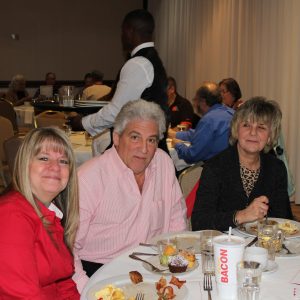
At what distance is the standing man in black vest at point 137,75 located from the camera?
136 inches

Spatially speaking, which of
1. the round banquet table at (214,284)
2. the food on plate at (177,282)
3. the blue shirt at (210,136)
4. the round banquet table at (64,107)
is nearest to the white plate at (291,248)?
the round banquet table at (214,284)

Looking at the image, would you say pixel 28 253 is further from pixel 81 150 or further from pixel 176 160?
pixel 176 160

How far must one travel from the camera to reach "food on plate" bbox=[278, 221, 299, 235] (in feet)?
7.50

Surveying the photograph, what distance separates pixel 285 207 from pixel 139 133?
0.90 metres

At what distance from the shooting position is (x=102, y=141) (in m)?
3.91

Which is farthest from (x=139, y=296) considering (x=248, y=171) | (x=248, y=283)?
(x=248, y=171)

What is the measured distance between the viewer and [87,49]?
12.5 metres

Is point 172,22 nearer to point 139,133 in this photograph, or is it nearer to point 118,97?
point 118,97

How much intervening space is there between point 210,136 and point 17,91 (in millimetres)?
7014

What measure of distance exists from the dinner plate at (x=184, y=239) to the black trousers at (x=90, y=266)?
1.30ft

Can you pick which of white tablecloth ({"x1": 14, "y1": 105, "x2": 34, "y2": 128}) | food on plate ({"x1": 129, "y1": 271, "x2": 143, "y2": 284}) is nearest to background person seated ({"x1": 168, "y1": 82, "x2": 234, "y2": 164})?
food on plate ({"x1": 129, "y1": 271, "x2": 143, "y2": 284})

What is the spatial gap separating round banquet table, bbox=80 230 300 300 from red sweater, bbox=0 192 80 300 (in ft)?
0.47

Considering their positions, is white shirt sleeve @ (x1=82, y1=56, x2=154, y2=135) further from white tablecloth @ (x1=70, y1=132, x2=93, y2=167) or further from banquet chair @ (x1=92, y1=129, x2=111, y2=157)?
white tablecloth @ (x1=70, y1=132, x2=93, y2=167)

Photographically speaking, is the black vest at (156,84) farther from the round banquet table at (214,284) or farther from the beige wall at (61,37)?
the beige wall at (61,37)
